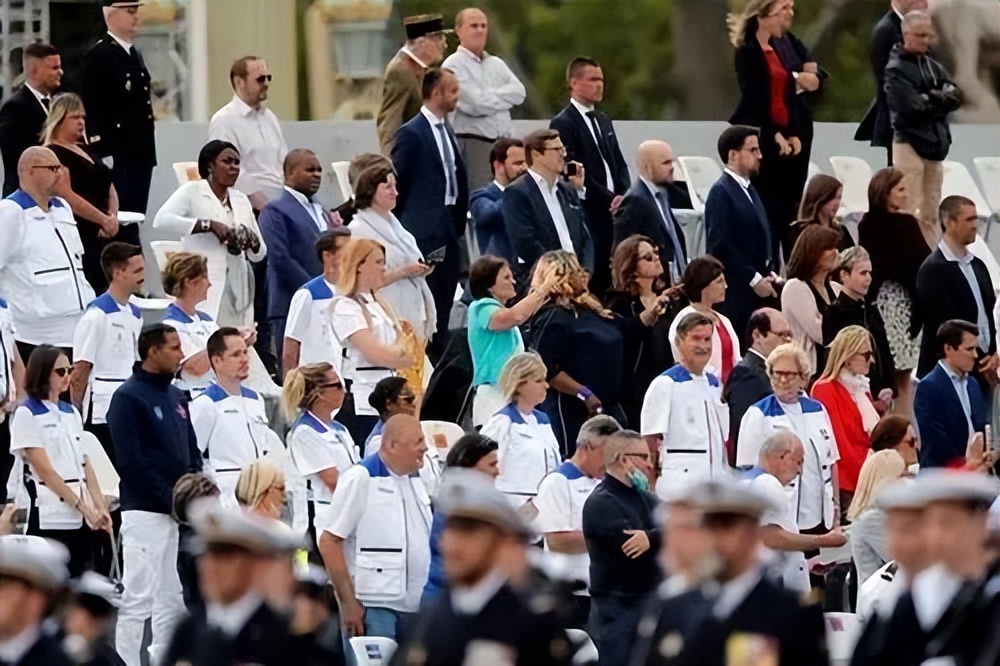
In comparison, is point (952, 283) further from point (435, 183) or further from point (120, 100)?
point (120, 100)

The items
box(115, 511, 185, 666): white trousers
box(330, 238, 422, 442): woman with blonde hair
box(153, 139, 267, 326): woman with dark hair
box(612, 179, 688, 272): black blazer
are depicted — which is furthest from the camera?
box(612, 179, 688, 272): black blazer

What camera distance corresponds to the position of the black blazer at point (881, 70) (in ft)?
59.7

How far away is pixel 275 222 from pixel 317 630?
567 cm

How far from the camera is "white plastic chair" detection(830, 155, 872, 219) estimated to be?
1962 cm

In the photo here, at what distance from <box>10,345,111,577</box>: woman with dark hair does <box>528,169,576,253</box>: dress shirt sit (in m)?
3.40

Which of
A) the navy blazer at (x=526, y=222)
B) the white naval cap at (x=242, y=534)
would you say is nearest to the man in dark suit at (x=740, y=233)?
the navy blazer at (x=526, y=222)

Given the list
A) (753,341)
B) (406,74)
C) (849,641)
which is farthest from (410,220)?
(849,641)

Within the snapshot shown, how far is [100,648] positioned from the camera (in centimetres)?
1091

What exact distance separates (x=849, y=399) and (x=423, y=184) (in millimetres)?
2859

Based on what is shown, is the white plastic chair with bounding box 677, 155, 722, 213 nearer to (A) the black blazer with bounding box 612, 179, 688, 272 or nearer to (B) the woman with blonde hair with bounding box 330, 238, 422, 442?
(A) the black blazer with bounding box 612, 179, 688, 272

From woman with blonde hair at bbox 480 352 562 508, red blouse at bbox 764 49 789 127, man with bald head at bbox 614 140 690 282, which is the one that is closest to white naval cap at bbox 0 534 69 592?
woman with blonde hair at bbox 480 352 562 508

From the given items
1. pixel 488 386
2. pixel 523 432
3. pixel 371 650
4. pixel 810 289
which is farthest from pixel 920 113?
pixel 371 650

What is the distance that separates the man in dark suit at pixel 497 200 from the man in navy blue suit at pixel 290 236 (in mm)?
933

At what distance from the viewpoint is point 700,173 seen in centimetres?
1959
